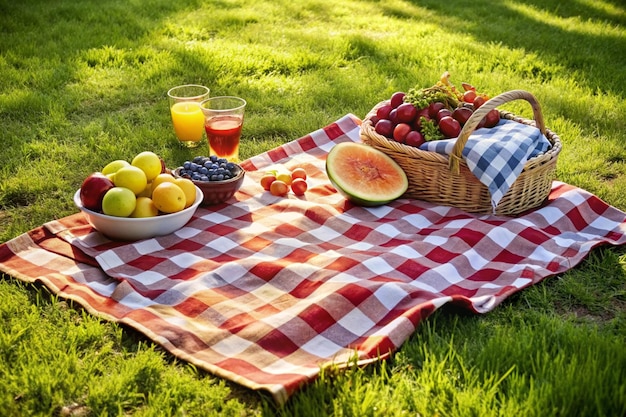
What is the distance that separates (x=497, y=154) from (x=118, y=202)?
1621 millimetres

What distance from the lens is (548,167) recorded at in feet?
11.3

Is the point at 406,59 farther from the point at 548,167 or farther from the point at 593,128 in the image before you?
the point at 548,167

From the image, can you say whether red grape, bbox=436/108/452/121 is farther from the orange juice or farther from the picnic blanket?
the orange juice

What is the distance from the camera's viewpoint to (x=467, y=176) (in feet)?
11.2

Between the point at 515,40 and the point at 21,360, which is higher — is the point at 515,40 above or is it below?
below

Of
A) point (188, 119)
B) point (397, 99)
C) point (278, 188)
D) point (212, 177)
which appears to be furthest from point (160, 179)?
point (397, 99)

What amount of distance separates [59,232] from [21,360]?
3.10ft

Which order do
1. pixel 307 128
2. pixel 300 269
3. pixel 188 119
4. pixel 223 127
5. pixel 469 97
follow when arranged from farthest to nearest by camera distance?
1. pixel 307 128
2. pixel 188 119
3. pixel 223 127
4. pixel 469 97
5. pixel 300 269

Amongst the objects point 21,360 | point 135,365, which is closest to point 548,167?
point 135,365

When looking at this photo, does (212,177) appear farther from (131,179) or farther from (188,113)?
(188,113)

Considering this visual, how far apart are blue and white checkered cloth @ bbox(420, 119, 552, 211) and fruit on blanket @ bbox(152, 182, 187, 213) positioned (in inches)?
46.9

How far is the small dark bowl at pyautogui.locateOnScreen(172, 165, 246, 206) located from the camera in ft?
11.5

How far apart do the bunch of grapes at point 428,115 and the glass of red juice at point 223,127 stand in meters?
0.74

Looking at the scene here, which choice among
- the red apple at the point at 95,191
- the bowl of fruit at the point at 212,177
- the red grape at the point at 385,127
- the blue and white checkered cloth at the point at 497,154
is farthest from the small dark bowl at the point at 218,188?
the blue and white checkered cloth at the point at 497,154
